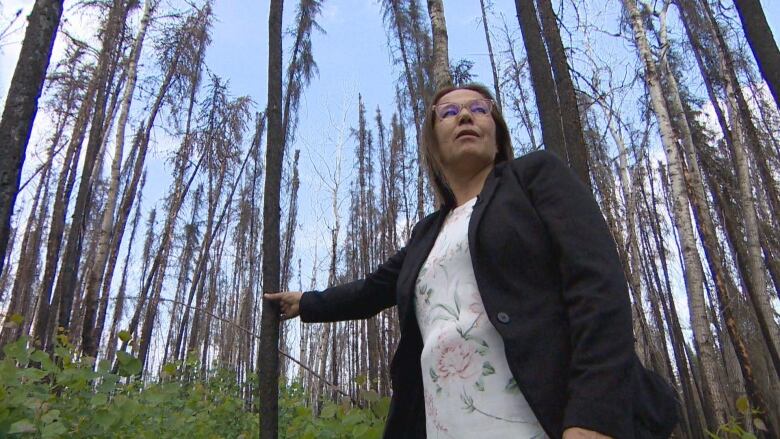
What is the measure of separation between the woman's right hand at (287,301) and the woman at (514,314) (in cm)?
52

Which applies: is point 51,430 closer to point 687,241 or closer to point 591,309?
point 591,309

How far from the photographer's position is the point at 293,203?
714 inches

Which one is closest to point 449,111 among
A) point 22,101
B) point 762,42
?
point 22,101

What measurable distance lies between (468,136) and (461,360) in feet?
2.26

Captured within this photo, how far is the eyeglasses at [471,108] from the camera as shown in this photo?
166 cm

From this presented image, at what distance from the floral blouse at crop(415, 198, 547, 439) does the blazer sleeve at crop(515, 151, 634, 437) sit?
0.15 meters

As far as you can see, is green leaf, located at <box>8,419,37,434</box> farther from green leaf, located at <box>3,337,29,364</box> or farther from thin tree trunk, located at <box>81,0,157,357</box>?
thin tree trunk, located at <box>81,0,157,357</box>

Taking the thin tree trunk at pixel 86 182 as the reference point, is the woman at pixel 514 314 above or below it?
below

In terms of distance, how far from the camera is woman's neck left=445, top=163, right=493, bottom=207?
165 cm

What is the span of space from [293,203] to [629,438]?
1755 cm

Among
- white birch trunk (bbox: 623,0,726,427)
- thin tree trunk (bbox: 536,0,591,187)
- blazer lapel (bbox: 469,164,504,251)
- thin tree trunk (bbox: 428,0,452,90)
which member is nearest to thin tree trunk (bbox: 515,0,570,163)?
thin tree trunk (bbox: 536,0,591,187)

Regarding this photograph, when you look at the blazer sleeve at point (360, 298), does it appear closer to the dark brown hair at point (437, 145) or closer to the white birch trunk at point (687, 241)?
the dark brown hair at point (437, 145)

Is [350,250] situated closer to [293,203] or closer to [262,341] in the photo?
[293,203]

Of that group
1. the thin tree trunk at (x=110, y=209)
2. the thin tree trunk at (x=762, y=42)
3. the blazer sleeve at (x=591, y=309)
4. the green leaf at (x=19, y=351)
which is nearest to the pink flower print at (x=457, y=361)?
the blazer sleeve at (x=591, y=309)
